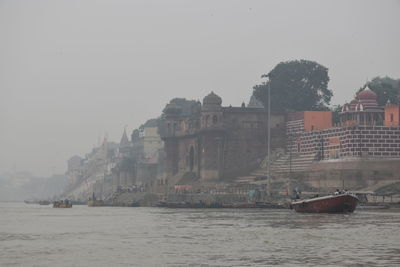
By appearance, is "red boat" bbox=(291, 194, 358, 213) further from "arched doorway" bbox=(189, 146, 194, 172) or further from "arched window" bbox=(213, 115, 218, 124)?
"arched doorway" bbox=(189, 146, 194, 172)

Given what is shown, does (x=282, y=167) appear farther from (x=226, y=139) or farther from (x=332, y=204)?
(x=332, y=204)

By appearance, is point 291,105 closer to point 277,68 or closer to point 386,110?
point 277,68

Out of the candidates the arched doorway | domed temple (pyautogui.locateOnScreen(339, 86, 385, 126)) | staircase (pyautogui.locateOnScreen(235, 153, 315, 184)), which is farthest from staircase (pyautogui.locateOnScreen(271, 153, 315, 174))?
the arched doorway

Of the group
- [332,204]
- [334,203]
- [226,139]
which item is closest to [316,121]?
[226,139]

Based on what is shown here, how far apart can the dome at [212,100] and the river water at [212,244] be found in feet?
202

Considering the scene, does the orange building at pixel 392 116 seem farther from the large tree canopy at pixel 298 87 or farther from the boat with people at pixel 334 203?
the boat with people at pixel 334 203

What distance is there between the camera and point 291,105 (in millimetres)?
132875

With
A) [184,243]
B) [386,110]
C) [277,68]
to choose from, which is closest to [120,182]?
[277,68]

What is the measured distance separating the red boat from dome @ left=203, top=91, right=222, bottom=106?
1982 inches

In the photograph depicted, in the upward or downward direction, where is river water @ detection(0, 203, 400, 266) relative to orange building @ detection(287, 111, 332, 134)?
downward

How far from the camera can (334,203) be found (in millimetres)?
66750

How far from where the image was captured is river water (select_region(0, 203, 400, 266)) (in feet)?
112

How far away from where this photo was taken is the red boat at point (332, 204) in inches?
2621

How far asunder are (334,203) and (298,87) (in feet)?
227
